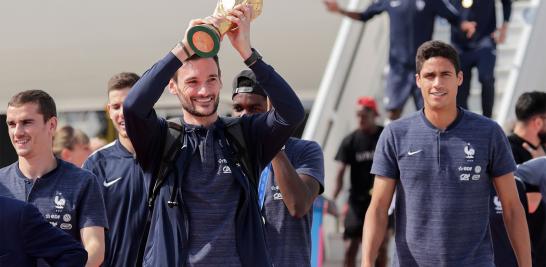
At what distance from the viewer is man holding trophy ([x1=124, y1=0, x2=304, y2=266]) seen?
4.18 metres

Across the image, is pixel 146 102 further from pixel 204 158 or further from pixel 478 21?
pixel 478 21

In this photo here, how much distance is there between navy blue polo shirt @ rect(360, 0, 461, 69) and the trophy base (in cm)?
607

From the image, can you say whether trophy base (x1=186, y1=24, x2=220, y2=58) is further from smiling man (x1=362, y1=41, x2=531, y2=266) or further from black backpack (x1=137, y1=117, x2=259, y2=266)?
smiling man (x1=362, y1=41, x2=531, y2=266)

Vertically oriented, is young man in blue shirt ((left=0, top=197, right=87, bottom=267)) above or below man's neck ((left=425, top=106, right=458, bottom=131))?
below

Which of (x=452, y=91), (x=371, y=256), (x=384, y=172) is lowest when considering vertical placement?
(x=371, y=256)

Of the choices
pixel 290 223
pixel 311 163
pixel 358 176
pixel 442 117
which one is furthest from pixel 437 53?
pixel 358 176

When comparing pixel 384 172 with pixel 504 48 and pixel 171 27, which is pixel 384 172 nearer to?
pixel 504 48

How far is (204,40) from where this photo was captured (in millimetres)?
3996

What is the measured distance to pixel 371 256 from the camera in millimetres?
5418

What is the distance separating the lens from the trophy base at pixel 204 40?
3.98 metres

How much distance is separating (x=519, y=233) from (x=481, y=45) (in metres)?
4.67

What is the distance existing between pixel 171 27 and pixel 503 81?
530 cm

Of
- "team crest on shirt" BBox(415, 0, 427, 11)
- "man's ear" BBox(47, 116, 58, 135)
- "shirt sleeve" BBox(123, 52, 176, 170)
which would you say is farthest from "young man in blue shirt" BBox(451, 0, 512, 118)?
"shirt sleeve" BBox(123, 52, 176, 170)

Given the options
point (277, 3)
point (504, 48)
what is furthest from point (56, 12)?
point (504, 48)
